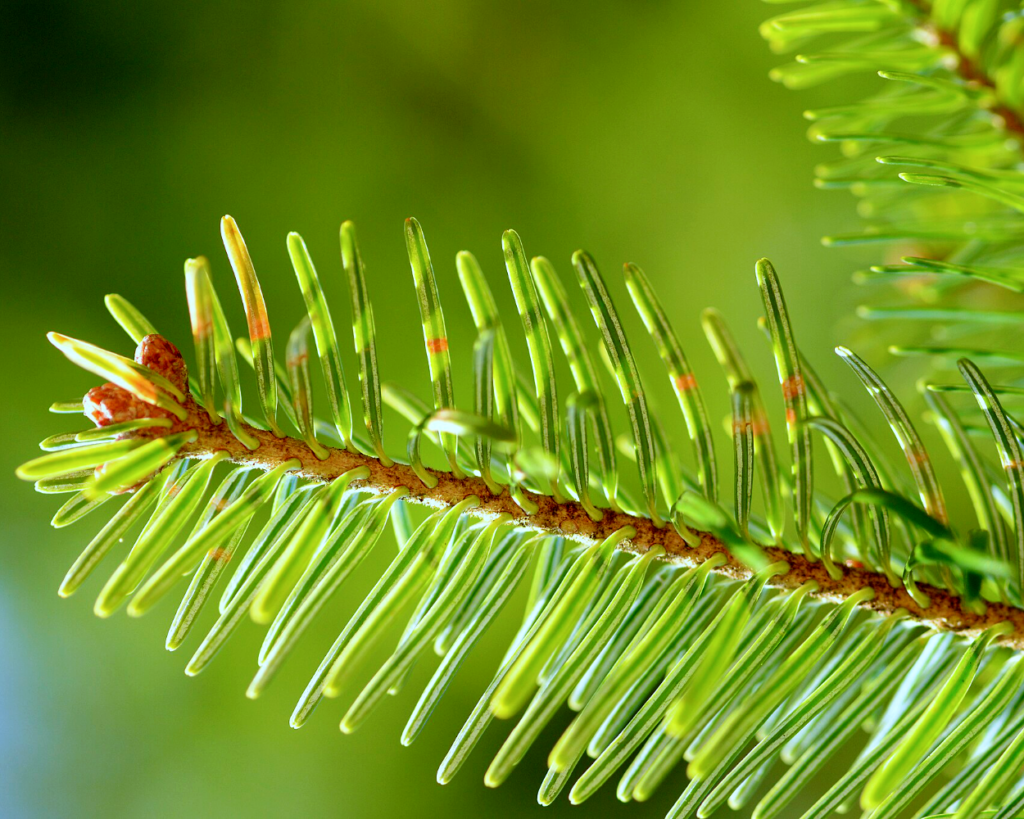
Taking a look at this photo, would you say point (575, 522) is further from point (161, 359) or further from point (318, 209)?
point (318, 209)

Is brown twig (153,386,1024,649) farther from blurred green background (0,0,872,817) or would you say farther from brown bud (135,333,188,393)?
blurred green background (0,0,872,817)

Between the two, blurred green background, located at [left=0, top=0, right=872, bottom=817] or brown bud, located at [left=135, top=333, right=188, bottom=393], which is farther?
→ blurred green background, located at [left=0, top=0, right=872, bottom=817]

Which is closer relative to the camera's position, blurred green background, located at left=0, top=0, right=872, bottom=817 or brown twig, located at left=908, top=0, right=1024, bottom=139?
brown twig, located at left=908, top=0, right=1024, bottom=139

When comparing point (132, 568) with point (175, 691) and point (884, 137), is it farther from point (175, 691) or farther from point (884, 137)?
point (175, 691)

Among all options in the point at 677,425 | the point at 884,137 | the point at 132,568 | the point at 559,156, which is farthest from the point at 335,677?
the point at 559,156

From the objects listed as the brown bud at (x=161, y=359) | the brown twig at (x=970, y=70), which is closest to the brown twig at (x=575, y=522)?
the brown bud at (x=161, y=359)

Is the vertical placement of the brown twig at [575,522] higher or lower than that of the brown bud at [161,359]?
lower

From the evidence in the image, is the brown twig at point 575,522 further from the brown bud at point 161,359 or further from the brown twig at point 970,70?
the brown twig at point 970,70

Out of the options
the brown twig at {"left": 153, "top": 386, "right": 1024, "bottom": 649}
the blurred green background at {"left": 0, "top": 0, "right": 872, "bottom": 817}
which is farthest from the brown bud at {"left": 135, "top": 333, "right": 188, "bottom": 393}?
the blurred green background at {"left": 0, "top": 0, "right": 872, "bottom": 817}

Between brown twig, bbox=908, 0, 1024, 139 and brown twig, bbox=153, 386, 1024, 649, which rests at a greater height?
brown twig, bbox=908, 0, 1024, 139
